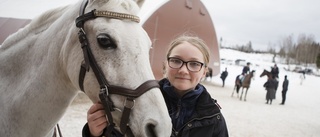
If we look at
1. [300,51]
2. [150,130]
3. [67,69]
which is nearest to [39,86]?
[67,69]

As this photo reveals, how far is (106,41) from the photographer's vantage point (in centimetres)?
157

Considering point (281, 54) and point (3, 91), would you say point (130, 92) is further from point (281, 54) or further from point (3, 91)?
point (281, 54)

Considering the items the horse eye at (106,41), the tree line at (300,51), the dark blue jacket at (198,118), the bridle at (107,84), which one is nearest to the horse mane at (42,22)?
the bridle at (107,84)

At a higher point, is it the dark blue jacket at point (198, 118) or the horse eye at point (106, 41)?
the horse eye at point (106, 41)

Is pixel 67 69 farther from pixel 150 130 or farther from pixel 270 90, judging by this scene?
pixel 270 90

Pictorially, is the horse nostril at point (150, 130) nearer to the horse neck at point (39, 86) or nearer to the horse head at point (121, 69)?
the horse head at point (121, 69)

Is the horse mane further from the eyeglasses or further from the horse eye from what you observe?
the eyeglasses

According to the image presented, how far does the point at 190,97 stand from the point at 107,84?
2.37 feet

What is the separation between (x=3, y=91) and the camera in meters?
2.03

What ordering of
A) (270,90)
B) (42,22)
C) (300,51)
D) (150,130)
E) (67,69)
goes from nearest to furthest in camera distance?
(150,130)
(67,69)
(42,22)
(270,90)
(300,51)

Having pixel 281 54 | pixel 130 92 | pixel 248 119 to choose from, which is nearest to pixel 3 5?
pixel 130 92

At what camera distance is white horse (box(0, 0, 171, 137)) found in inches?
58.1

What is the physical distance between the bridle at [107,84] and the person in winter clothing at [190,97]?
39 cm

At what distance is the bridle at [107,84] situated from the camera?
56.7 inches
